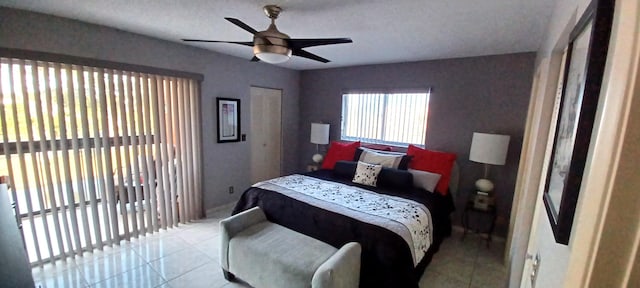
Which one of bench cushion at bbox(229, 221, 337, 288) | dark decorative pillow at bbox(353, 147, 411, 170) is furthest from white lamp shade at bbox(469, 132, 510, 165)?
bench cushion at bbox(229, 221, 337, 288)

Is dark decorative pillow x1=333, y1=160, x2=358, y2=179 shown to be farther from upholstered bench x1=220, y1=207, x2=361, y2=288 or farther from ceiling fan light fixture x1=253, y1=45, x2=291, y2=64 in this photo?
ceiling fan light fixture x1=253, y1=45, x2=291, y2=64

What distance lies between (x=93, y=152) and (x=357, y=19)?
2.86 meters

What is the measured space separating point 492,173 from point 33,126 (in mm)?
4767

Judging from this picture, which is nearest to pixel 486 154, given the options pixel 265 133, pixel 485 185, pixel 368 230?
pixel 485 185

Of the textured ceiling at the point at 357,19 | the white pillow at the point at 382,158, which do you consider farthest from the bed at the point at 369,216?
the textured ceiling at the point at 357,19

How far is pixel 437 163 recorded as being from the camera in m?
3.16

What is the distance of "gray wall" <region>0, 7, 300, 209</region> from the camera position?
2.15 meters

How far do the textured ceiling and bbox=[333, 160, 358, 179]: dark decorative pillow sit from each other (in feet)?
4.80

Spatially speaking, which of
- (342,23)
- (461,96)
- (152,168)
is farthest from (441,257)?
(152,168)

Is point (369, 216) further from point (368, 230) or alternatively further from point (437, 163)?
point (437, 163)

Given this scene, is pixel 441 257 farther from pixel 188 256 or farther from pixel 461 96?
pixel 188 256

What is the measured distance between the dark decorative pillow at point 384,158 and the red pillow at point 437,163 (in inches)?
5.3

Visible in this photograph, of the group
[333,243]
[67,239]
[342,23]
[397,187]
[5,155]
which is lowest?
[67,239]

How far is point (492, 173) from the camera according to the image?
3170 mm
